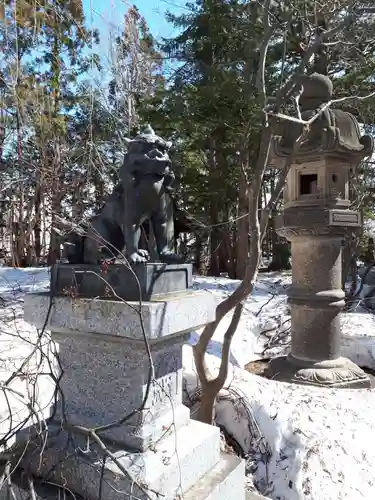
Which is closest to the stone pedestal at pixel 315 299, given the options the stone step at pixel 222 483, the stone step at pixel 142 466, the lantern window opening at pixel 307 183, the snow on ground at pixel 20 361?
the lantern window opening at pixel 307 183

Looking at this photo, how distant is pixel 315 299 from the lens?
4.54 metres

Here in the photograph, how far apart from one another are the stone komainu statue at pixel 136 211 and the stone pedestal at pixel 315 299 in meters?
2.72

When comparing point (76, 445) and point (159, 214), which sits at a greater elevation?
point (159, 214)

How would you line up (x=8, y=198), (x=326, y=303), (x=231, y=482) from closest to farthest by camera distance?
(x=231, y=482) → (x=326, y=303) → (x=8, y=198)

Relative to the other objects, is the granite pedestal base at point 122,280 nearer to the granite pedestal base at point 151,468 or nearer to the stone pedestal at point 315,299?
the granite pedestal base at point 151,468

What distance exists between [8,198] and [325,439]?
514 inches

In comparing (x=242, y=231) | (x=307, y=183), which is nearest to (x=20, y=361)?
(x=307, y=183)

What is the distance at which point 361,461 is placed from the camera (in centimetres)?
291

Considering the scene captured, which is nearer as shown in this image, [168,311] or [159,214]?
[168,311]

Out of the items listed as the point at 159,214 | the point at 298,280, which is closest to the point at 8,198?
the point at 298,280

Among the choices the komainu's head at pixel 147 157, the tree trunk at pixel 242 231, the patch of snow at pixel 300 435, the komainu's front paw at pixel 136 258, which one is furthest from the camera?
the tree trunk at pixel 242 231

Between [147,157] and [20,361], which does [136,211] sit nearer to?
[147,157]

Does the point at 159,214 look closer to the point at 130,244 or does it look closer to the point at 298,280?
the point at 130,244

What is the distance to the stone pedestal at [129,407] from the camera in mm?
1831
